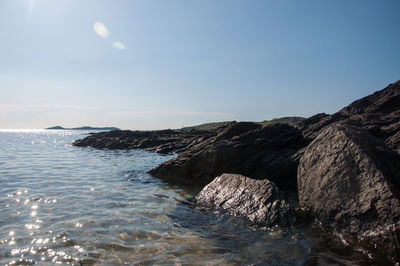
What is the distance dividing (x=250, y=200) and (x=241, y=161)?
5.44 metres

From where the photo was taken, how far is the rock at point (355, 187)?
5.44 metres

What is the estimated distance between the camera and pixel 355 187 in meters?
6.18

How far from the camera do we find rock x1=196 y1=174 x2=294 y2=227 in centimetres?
725

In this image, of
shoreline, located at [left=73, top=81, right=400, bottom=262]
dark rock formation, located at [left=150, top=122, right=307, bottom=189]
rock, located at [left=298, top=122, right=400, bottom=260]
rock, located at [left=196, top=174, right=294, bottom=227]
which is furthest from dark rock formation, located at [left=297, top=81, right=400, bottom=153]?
rock, located at [left=196, top=174, right=294, bottom=227]

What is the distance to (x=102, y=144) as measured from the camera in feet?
154

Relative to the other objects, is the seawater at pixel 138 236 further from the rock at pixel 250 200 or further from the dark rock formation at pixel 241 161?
the dark rock formation at pixel 241 161

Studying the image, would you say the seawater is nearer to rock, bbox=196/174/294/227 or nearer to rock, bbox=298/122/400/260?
rock, bbox=196/174/294/227

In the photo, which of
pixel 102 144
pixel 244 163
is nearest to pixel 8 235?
pixel 244 163

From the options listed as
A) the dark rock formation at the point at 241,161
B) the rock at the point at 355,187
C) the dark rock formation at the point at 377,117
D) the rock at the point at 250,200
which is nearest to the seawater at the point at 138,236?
the rock at the point at 250,200

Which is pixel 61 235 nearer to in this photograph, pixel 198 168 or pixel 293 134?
pixel 198 168

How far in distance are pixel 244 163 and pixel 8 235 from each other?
9732 mm

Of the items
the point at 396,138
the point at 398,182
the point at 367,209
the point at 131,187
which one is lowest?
the point at 131,187

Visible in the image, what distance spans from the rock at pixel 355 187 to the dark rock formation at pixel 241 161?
14.9ft

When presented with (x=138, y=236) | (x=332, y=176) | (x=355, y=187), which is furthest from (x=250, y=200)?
(x=138, y=236)
